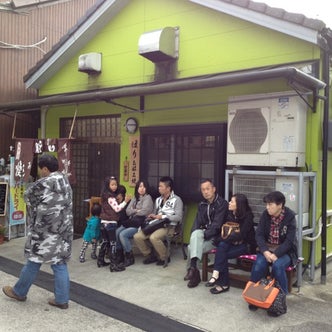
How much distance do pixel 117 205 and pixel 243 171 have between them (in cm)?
221

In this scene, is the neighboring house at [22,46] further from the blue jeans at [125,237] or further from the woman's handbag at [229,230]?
the woman's handbag at [229,230]

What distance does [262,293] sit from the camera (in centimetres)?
426

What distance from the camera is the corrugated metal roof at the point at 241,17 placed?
5.40 meters

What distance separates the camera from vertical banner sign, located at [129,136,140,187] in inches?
301

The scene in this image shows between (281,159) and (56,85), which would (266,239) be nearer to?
(281,159)

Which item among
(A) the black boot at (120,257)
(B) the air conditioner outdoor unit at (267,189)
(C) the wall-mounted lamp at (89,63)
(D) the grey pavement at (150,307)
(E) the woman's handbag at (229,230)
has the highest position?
(C) the wall-mounted lamp at (89,63)

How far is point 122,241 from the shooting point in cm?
618

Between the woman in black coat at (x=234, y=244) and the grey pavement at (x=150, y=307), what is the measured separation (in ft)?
0.55

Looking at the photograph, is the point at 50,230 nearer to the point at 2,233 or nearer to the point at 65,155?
the point at 65,155

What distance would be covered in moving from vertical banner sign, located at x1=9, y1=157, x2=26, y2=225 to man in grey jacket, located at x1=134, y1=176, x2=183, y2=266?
3249 millimetres

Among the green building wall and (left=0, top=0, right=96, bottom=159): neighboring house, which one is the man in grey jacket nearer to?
the green building wall

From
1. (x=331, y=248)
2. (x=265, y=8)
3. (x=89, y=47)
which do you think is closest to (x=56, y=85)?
(x=89, y=47)

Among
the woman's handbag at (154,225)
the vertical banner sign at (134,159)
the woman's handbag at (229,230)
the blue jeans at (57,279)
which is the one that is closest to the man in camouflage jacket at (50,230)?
the blue jeans at (57,279)

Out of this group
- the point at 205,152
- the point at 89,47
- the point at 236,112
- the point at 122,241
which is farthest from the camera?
the point at 89,47
